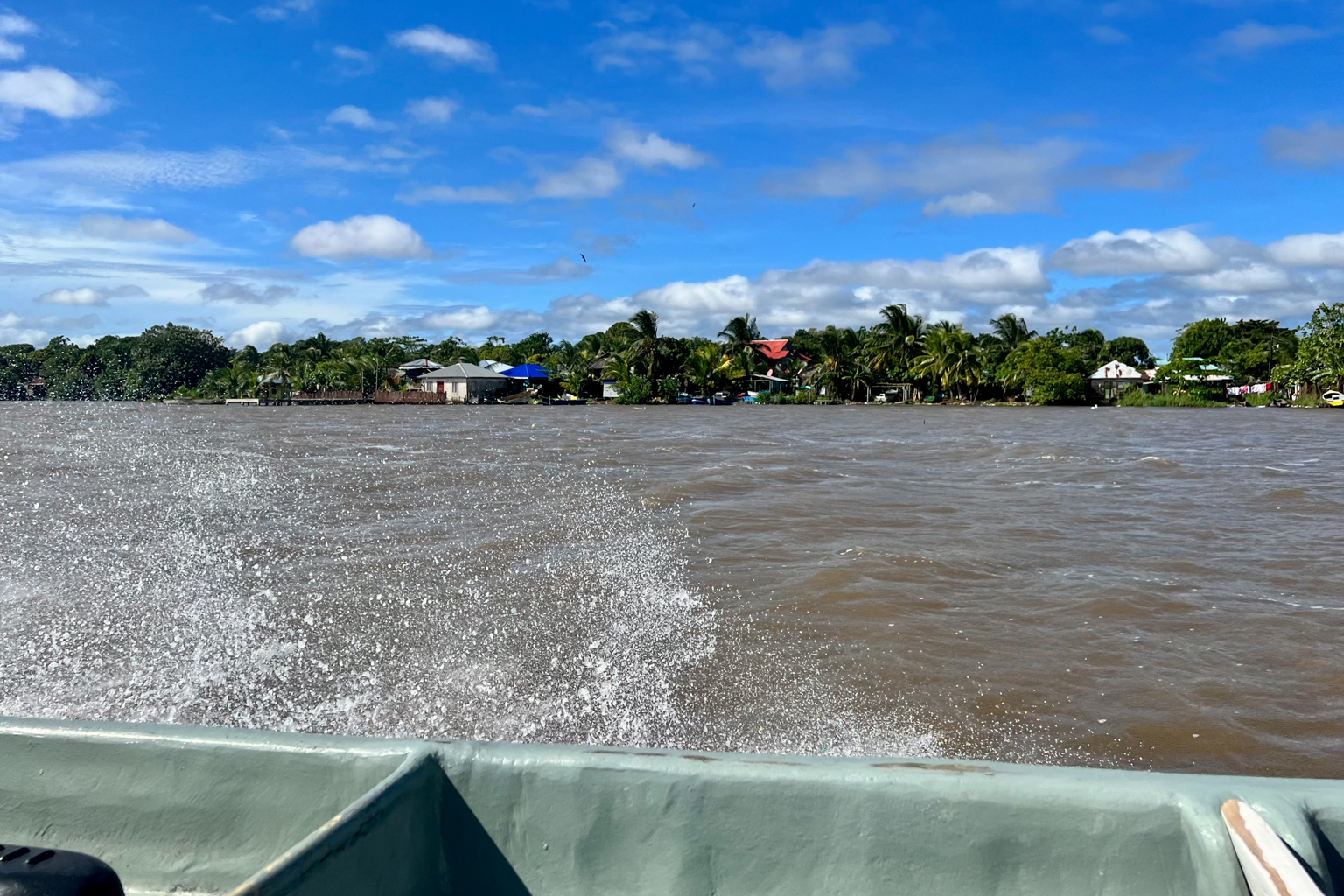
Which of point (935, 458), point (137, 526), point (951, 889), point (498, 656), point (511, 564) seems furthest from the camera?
point (935, 458)

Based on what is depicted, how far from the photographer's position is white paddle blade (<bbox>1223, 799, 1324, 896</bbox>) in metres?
1.56

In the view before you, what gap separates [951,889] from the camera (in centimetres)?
188

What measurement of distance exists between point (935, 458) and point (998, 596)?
11532mm

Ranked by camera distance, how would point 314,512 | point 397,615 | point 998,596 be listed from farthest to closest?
point 314,512
point 998,596
point 397,615

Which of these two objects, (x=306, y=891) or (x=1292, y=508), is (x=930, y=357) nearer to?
(x=1292, y=508)

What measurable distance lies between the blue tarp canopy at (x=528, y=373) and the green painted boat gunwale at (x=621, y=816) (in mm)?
63054

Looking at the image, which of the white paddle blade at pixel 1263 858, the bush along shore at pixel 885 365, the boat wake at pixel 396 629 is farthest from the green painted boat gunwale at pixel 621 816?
the bush along shore at pixel 885 365

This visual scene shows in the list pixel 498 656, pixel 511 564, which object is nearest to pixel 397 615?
pixel 498 656

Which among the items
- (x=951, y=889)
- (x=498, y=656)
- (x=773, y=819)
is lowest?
(x=498, y=656)

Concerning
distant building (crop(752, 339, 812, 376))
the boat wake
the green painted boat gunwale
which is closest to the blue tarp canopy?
A: distant building (crop(752, 339, 812, 376))

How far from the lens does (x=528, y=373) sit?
2606 inches

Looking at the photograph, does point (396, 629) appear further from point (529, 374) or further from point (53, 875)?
point (529, 374)

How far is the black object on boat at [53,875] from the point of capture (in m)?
1.37

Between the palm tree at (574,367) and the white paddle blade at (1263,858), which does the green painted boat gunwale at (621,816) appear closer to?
the white paddle blade at (1263,858)
